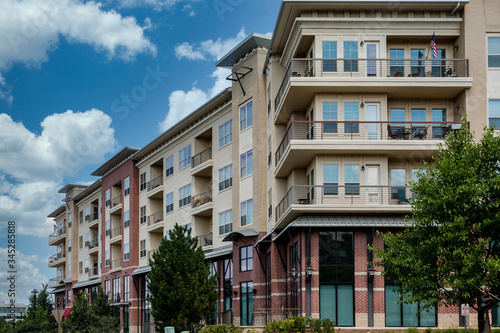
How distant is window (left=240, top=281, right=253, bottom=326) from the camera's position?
46.2m

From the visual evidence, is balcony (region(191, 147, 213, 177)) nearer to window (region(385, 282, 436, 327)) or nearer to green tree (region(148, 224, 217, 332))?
green tree (region(148, 224, 217, 332))

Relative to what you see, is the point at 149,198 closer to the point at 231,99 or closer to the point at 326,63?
the point at 231,99

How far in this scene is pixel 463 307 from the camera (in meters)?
29.2

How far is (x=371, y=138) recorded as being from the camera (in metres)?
36.9

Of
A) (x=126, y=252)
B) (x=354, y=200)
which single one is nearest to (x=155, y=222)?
(x=126, y=252)

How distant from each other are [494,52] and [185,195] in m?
30.1

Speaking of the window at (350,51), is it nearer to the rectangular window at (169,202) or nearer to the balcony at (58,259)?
the rectangular window at (169,202)

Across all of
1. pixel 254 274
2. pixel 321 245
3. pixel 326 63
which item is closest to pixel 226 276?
pixel 254 274

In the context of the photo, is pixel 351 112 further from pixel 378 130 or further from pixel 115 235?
pixel 115 235

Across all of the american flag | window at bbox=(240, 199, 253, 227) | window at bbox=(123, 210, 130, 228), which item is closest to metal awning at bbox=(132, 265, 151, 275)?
window at bbox=(123, 210, 130, 228)

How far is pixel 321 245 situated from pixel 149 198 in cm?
3432

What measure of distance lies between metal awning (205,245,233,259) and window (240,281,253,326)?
2895 mm

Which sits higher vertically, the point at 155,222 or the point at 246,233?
the point at 155,222

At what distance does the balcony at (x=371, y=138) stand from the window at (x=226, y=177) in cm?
1353
